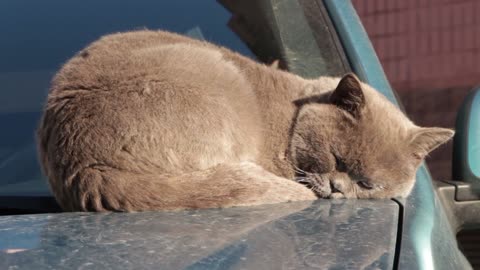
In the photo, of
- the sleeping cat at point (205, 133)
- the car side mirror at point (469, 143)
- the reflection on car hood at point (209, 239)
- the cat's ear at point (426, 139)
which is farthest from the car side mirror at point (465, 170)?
the reflection on car hood at point (209, 239)

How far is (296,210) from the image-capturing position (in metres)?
1.82

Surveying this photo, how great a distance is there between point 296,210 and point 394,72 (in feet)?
20.9

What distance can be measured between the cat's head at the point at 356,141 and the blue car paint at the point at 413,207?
0.25ft

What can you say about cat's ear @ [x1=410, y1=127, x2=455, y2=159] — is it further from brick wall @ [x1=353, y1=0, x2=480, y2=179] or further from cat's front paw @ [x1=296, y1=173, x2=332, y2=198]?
brick wall @ [x1=353, y1=0, x2=480, y2=179]

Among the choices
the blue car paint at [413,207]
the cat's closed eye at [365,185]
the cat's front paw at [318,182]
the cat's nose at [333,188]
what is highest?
the blue car paint at [413,207]

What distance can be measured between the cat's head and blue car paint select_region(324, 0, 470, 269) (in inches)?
3.0

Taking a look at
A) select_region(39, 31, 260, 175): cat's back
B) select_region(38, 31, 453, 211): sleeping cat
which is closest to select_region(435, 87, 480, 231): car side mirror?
select_region(38, 31, 453, 211): sleeping cat

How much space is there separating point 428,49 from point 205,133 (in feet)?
19.8

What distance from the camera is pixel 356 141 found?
2.60 meters

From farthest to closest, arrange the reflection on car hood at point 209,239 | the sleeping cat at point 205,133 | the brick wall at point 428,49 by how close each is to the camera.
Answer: the brick wall at point 428,49
the sleeping cat at point 205,133
the reflection on car hood at point 209,239

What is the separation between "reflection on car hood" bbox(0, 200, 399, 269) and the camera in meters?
1.35

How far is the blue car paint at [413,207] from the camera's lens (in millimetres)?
1436

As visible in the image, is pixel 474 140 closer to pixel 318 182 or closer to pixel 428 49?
pixel 318 182

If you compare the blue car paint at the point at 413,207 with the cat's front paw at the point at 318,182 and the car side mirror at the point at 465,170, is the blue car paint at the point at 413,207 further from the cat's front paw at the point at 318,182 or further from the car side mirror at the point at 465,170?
the cat's front paw at the point at 318,182
